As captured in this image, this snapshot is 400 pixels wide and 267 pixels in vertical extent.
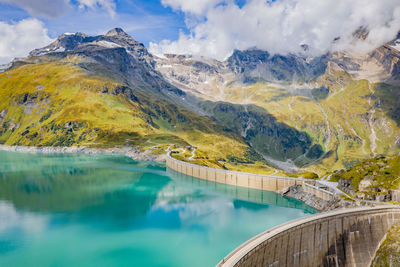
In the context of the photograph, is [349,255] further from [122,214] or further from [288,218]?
[122,214]

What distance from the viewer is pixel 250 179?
10506cm

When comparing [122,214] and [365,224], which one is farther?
[122,214]

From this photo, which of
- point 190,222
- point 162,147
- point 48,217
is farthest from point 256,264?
point 162,147

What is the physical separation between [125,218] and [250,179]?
53.3 metres

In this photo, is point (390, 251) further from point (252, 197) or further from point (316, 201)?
point (252, 197)

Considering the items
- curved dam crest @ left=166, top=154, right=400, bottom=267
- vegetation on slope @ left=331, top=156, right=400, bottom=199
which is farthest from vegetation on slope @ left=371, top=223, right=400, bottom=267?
vegetation on slope @ left=331, top=156, right=400, bottom=199

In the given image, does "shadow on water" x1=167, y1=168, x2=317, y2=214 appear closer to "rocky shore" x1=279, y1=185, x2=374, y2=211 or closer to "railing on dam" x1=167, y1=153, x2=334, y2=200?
"rocky shore" x1=279, y1=185, x2=374, y2=211

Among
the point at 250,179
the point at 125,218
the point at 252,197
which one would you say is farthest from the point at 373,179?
the point at 125,218

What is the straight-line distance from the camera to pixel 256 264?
36.1 m

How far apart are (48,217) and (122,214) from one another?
55.1 ft

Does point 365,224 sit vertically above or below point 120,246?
above

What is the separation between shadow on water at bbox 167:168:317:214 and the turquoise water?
12.3 inches

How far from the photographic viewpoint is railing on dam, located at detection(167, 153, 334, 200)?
86.9 metres

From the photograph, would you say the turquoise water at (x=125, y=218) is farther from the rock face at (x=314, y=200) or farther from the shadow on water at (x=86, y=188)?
the rock face at (x=314, y=200)
